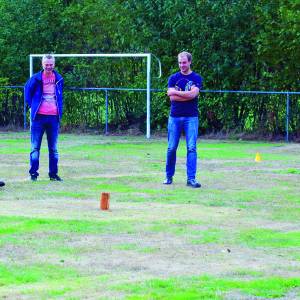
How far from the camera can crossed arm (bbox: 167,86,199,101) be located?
15.8m

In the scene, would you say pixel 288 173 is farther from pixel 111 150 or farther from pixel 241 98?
pixel 241 98

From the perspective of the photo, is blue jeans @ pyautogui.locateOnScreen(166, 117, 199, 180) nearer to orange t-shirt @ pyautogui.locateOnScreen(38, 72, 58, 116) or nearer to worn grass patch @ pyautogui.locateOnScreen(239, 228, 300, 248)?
orange t-shirt @ pyautogui.locateOnScreen(38, 72, 58, 116)

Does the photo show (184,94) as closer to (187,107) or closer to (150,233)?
(187,107)

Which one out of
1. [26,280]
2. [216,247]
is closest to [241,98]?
[216,247]

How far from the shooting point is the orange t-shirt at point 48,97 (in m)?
16.3

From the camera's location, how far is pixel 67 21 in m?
31.3

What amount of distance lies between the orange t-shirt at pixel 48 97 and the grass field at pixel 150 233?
106 centimetres

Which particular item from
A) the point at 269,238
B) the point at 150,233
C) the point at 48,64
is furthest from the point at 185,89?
the point at 269,238

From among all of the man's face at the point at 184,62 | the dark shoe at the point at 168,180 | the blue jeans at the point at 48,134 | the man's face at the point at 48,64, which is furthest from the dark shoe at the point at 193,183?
the man's face at the point at 48,64

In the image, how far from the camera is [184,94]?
15789 mm

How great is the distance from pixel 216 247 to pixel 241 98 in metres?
18.0

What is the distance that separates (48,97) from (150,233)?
5.62 m

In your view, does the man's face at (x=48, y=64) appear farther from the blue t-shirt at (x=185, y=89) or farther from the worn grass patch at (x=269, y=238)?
the worn grass patch at (x=269, y=238)

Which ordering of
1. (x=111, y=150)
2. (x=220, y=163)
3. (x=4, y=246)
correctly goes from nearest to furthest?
(x=4, y=246) < (x=220, y=163) < (x=111, y=150)
